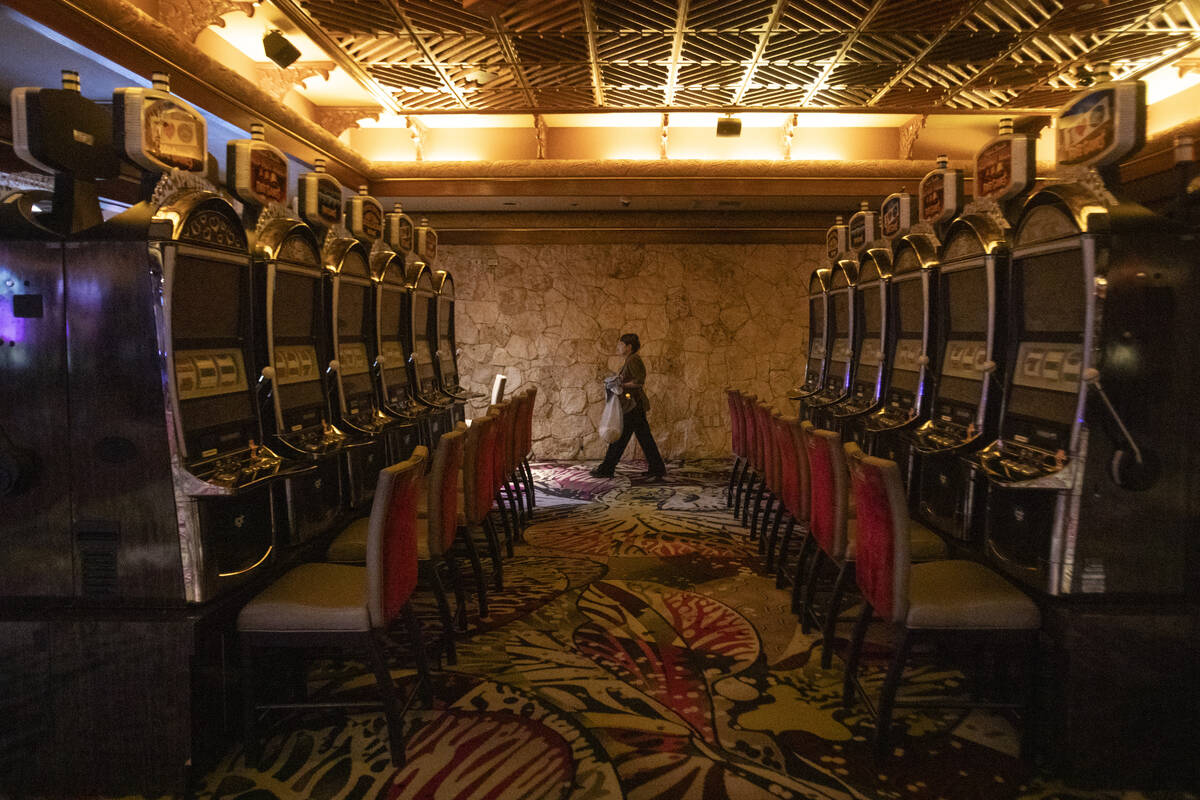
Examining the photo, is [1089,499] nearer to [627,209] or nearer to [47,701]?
[47,701]

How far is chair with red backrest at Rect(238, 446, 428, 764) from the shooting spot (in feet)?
7.17

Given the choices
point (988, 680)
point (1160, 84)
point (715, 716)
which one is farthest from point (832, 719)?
point (1160, 84)

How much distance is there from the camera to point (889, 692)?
2.22m

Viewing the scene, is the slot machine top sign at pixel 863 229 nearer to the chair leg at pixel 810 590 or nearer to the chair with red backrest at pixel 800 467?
the chair with red backrest at pixel 800 467

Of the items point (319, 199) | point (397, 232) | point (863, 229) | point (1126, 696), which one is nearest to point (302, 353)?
point (319, 199)

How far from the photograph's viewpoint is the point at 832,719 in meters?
2.54

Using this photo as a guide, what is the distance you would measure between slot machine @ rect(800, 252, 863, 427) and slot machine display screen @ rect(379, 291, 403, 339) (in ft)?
9.85

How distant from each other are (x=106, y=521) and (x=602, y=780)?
1717 mm

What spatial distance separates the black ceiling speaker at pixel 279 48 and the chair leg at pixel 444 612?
10.9 ft

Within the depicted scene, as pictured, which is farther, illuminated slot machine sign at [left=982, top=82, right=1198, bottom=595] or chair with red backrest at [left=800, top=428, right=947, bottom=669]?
chair with red backrest at [left=800, top=428, right=947, bottom=669]

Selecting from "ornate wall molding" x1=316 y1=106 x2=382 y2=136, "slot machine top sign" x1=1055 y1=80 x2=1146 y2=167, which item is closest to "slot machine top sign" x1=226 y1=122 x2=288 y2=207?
"slot machine top sign" x1=1055 y1=80 x2=1146 y2=167

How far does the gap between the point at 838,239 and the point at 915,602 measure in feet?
13.2

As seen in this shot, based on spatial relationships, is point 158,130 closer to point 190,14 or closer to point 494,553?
point 190,14

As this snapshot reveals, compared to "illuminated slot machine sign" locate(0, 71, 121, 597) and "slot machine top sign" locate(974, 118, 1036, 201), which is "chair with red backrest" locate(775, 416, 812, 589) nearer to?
"slot machine top sign" locate(974, 118, 1036, 201)
